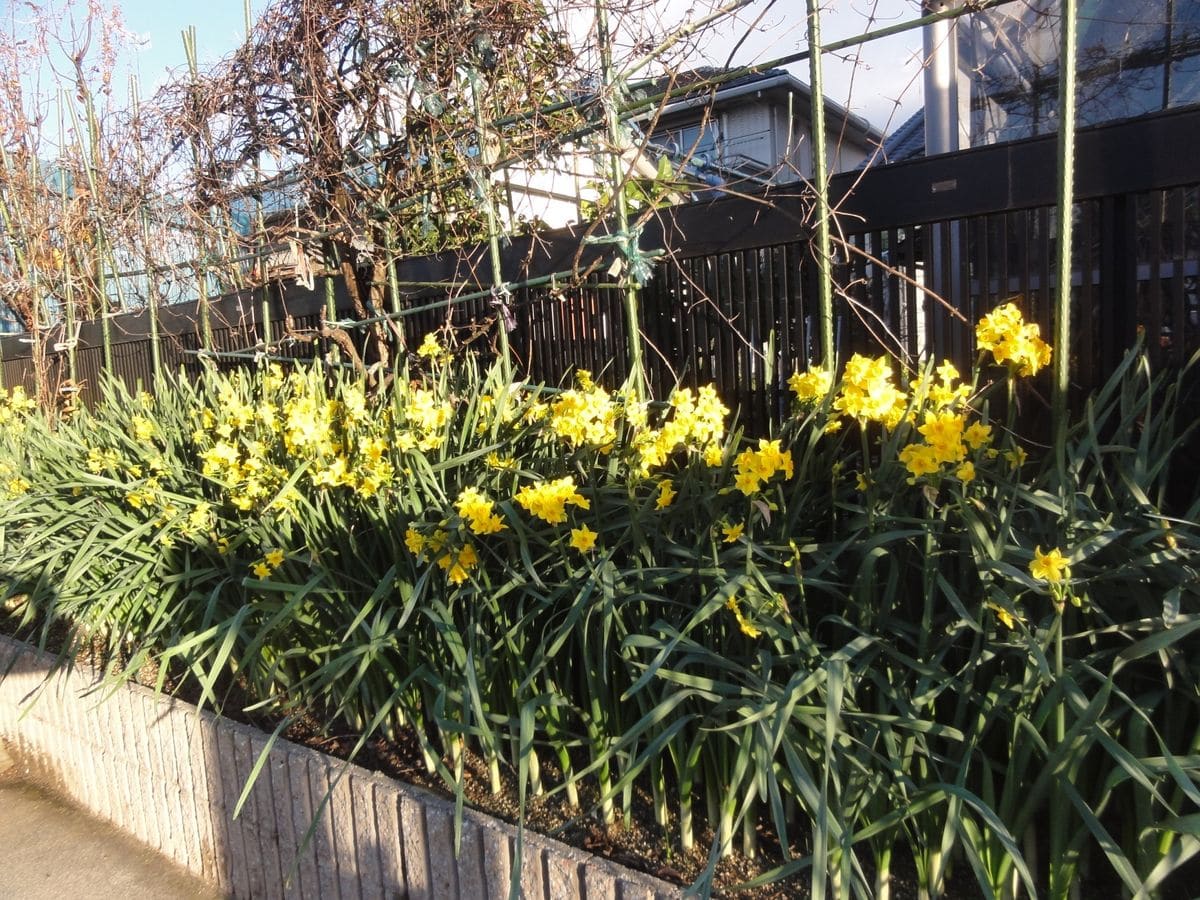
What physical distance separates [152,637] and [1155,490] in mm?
2649

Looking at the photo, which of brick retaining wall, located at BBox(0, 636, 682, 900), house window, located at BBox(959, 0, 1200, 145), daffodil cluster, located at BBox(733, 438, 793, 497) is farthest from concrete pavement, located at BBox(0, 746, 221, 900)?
house window, located at BBox(959, 0, 1200, 145)

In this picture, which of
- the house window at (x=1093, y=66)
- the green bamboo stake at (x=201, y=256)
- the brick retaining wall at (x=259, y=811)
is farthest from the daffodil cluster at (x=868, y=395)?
the green bamboo stake at (x=201, y=256)

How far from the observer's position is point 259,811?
2180 millimetres

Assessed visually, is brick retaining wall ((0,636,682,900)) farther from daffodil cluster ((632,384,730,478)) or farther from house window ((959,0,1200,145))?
house window ((959,0,1200,145))

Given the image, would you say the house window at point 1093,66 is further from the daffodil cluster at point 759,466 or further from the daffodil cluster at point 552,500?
the daffodil cluster at point 552,500

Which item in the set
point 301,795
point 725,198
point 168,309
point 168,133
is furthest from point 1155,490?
point 168,309

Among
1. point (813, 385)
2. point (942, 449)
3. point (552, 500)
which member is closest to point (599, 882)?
point (552, 500)

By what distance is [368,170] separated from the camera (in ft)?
12.8

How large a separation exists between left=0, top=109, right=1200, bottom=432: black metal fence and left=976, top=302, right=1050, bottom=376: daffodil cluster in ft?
1.72

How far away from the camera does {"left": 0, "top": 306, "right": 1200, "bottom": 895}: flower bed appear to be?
1376 mm

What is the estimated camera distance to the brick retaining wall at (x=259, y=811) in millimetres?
1693

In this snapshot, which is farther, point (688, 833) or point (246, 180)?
point (246, 180)

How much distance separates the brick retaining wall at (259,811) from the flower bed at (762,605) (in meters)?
0.15

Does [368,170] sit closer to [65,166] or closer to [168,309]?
[168,309]
